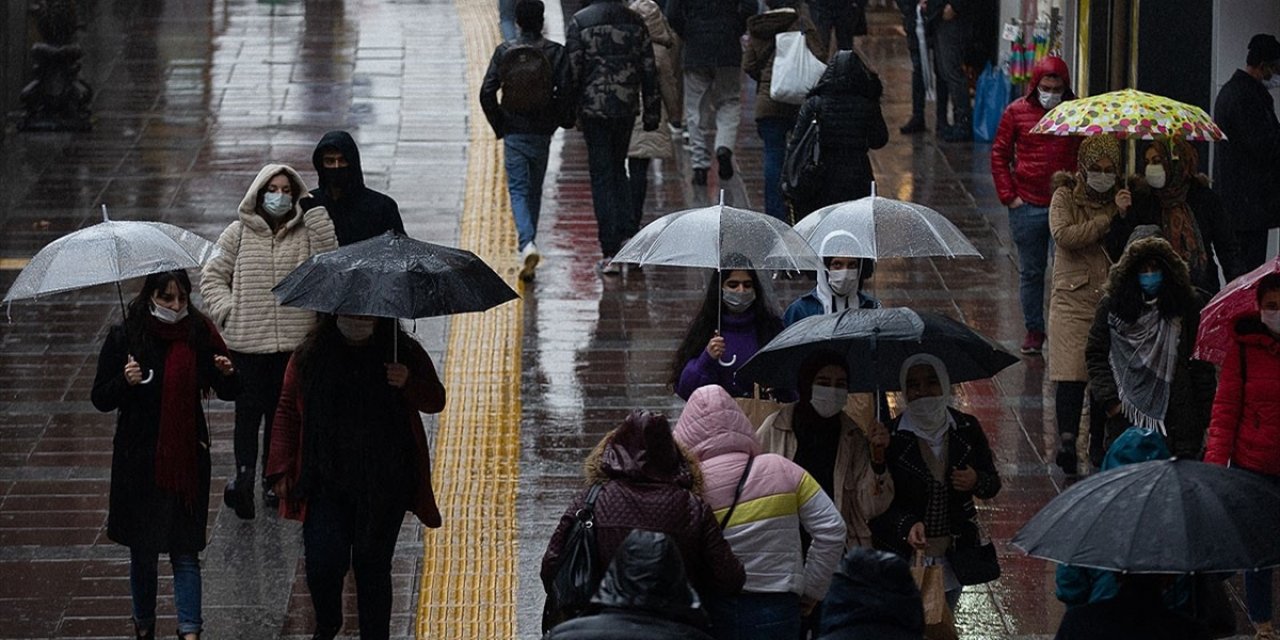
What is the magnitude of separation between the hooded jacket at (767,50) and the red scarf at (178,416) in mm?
7430

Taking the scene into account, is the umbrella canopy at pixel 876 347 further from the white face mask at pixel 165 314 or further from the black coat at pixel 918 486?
the white face mask at pixel 165 314

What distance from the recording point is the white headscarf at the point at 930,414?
24.5ft

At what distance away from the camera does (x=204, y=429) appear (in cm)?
873

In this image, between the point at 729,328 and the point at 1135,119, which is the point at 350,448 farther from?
the point at 1135,119

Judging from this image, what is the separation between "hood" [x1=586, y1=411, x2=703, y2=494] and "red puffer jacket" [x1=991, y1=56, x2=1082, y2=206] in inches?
253

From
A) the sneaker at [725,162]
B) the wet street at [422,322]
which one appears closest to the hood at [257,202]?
the wet street at [422,322]

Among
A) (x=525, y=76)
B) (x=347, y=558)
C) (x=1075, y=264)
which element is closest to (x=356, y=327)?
(x=347, y=558)

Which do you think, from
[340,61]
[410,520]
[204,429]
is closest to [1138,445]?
[204,429]

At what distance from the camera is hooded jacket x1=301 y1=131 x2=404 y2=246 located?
10430 millimetres

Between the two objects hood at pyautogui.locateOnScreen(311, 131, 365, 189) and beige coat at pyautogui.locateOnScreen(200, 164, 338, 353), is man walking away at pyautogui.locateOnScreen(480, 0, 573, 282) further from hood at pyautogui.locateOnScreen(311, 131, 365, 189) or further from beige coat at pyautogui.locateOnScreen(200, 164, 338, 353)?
beige coat at pyautogui.locateOnScreen(200, 164, 338, 353)

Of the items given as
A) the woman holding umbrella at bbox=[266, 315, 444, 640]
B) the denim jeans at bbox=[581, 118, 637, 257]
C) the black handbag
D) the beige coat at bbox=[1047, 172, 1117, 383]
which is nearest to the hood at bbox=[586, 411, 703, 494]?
the black handbag

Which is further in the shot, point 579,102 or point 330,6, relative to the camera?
point 330,6

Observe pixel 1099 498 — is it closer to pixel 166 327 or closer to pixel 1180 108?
pixel 166 327

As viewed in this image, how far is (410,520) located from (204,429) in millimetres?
1948
